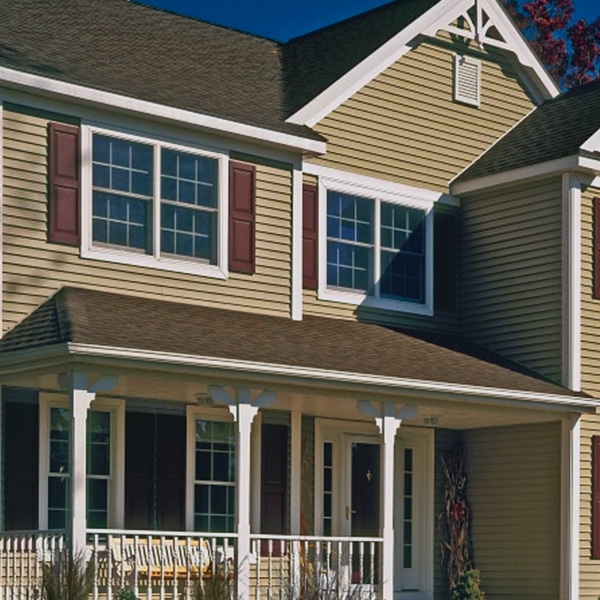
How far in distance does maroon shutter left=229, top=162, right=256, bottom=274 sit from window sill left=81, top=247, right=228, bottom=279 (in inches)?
11.6

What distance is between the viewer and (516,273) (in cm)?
2195

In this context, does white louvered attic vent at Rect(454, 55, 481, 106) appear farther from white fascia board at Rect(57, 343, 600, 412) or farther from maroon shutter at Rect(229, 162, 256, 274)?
white fascia board at Rect(57, 343, 600, 412)

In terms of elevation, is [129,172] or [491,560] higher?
[129,172]

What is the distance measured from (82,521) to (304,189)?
21.1 feet

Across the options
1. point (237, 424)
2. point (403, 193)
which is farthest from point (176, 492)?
point (403, 193)

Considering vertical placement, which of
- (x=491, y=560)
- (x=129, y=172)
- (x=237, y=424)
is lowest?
(x=491, y=560)

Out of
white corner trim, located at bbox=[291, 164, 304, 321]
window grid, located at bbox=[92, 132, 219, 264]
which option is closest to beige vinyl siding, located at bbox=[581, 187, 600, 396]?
white corner trim, located at bbox=[291, 164, 304, 321]

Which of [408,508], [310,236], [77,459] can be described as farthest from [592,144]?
[77,459]

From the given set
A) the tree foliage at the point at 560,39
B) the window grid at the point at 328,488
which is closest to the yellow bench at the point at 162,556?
the window grid at the point at 328,488

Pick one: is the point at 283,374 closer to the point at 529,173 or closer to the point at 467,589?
the point at 467,589

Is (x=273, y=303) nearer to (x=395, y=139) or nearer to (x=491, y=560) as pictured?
(x=395, y=139)

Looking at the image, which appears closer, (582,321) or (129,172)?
(129,172)

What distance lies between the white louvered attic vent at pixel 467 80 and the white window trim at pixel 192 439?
20.9ft

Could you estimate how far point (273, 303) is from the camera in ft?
66.1
